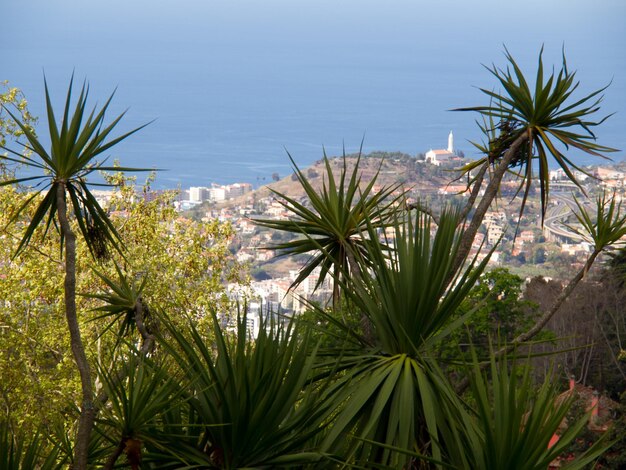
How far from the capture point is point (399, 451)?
3.15 meters

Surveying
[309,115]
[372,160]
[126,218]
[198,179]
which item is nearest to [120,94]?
[309,115]

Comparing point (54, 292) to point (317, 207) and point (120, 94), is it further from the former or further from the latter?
point (120, 94)

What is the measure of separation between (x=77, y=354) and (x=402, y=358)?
1.47 m

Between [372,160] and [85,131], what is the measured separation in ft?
291

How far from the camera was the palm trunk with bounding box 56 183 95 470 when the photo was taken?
345 cm

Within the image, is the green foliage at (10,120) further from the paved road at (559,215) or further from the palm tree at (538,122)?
the paved road at (559,215)

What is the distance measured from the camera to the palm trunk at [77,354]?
11.3ft

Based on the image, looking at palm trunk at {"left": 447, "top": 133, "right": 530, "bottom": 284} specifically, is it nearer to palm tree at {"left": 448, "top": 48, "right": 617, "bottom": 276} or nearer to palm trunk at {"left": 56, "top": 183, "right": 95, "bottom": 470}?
palm tree at {"left": 448, "top": 48, "right": 617, "bottom": 276}

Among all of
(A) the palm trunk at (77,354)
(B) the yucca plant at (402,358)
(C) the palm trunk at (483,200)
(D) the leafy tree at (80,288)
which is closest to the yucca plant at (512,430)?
(B) the yucca plant at (402,358)

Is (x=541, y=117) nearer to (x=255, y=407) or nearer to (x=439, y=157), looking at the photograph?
(x=255, y=407)

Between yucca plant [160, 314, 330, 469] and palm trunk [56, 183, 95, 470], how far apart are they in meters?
0.38

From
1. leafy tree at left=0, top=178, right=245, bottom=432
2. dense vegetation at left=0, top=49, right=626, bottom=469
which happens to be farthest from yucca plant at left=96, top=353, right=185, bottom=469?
leafy tree at left=0, top=178, right=245, bottom=432

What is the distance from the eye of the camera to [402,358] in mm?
3676

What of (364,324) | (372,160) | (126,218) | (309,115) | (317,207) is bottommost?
(364,324)
